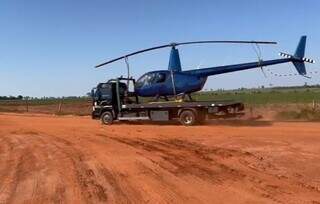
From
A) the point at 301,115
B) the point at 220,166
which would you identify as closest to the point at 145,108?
the point at 301,115

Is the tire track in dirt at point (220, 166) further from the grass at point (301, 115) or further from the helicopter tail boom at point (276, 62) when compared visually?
the grass at point (301, 115)

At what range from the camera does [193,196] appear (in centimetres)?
910

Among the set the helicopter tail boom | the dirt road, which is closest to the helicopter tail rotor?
the helicopter tail boom

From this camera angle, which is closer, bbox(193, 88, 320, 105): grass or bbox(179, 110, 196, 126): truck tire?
bbox(179, 110, 196, 126): truck tire

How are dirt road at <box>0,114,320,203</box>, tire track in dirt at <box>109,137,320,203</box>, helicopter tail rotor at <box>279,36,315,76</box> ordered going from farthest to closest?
helicopter tail rotor at <box>279,36,315,76</box>
tire track in dirt at <box>109,137,320,203</box>
dirt road at <box>0,114,320,203</box>

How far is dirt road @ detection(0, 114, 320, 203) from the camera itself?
930 centimetres

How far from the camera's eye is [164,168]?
12.2m

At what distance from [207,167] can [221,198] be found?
3393 millimetres

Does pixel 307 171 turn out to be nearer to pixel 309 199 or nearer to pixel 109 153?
pixel 309 199

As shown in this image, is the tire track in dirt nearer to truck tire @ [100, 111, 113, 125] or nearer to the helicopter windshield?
the helicopter windshield

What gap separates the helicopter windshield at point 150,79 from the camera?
90.0 feet

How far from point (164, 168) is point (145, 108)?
1492 centimetres

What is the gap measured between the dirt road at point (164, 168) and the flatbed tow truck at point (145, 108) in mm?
5029

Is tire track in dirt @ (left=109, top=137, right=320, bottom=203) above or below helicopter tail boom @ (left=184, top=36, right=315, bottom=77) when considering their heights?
below
